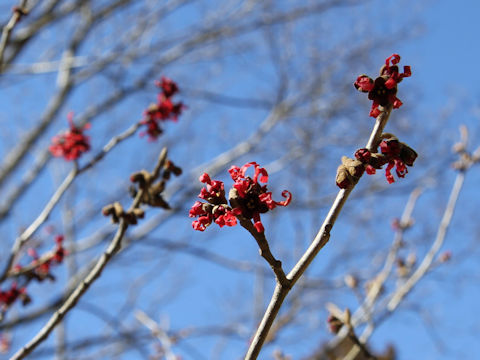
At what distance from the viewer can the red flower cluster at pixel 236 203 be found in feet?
3.77

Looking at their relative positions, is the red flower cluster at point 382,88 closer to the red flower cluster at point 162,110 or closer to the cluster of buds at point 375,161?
the cluster of buds at point 375,161

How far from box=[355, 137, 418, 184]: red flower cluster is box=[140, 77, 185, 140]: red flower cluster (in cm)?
173

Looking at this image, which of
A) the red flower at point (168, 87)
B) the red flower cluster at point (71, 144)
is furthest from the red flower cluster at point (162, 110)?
the red flower cluster at point (71, 144)

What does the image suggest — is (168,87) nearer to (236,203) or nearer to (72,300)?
(72,300)

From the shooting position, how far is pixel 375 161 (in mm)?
1223

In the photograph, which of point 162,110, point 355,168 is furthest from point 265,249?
point 162,110

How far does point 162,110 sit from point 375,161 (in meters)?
1.80

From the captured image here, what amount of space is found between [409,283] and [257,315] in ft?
14.3

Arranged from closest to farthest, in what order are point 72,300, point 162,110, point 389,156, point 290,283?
point 290,283
point 389,156
point 72,300
point 162,110

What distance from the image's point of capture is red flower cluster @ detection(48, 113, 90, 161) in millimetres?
2811

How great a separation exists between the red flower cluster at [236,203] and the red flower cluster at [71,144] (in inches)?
69.4

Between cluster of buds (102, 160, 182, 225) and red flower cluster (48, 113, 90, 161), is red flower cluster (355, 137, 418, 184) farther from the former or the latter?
red flower cluster (48, 113, 90, 161)

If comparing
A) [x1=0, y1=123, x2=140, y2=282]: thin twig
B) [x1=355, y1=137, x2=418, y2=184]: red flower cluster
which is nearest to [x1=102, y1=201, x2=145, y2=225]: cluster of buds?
[x1=0, y1=123, x2=140, y2=282]: thin twig

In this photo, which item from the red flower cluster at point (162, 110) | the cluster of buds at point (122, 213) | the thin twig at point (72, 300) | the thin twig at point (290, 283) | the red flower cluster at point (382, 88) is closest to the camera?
the thin twig at point (290, 283)
